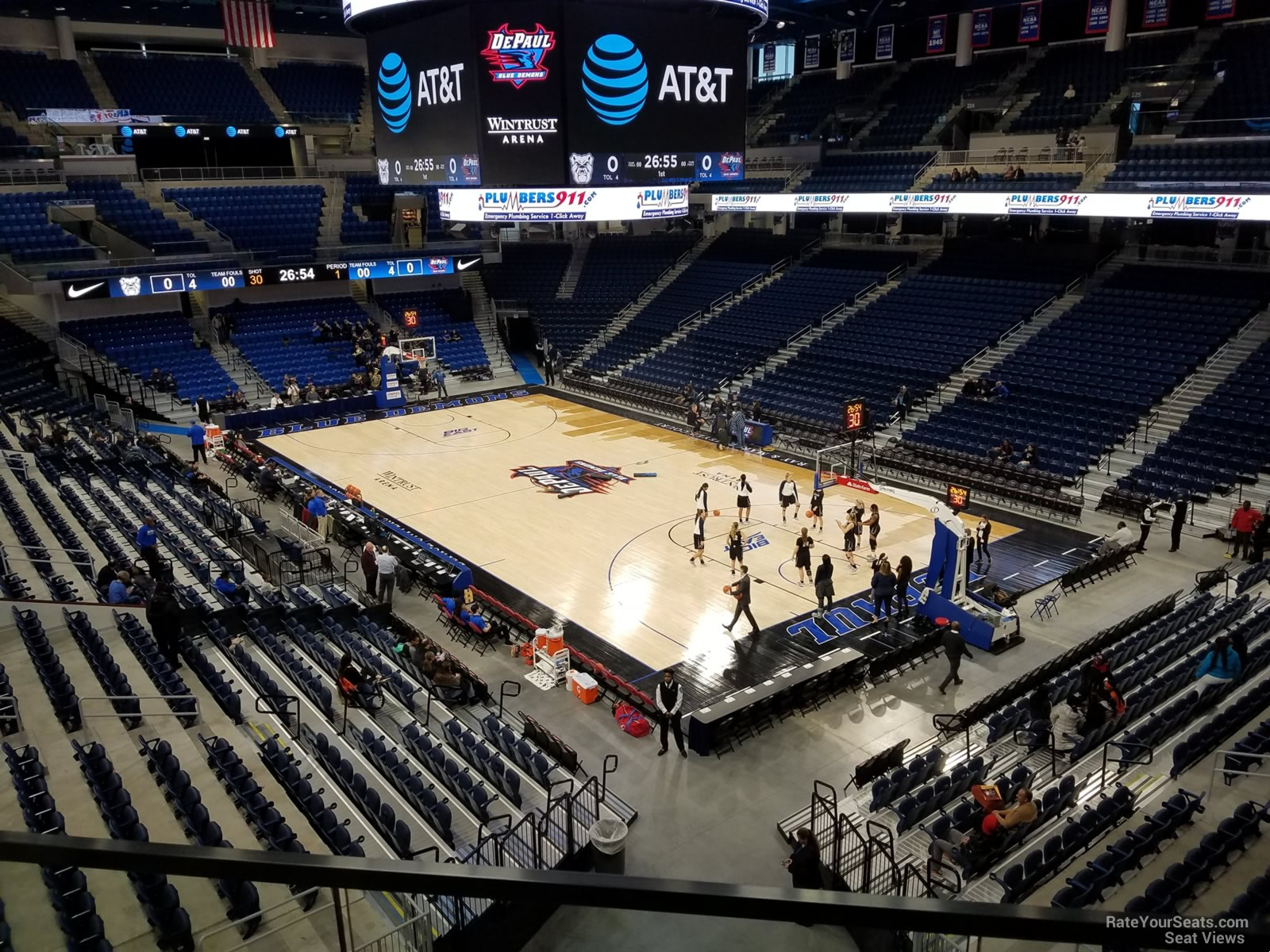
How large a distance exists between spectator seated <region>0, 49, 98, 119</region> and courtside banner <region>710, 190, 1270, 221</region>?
88.9ft

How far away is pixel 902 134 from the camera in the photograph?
122ft

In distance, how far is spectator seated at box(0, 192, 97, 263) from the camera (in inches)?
1249

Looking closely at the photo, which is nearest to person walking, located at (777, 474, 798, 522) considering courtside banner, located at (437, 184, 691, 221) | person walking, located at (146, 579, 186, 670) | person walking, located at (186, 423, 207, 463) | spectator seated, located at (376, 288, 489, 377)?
courtside banner, located at (437, 184, 691, 221)

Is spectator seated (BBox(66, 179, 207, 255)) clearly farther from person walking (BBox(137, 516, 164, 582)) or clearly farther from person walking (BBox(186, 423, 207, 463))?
person walking (BBox(137, 516, 164, 582))

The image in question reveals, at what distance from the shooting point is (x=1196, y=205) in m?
25.0

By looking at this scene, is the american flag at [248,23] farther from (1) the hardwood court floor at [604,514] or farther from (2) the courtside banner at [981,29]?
(2) the courtside banner at [981,29]

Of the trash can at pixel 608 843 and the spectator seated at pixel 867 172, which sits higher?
the spectator seated at pixel 867 172

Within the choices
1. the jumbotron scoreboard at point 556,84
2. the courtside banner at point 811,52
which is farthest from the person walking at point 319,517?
the courtside banner at point 811,52

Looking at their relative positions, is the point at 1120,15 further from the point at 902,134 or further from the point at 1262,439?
the point at 1262,439

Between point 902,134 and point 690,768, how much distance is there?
31.7m

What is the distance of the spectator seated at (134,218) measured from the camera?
35469 mm

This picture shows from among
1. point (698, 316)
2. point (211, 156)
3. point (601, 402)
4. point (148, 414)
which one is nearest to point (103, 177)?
point (211, 156)

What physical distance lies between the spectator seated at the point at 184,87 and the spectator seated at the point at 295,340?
886 cm

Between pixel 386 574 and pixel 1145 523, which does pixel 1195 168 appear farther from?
pixel 386 574
